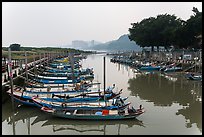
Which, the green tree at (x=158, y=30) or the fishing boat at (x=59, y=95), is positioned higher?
the green tree at (x=158, y=30)

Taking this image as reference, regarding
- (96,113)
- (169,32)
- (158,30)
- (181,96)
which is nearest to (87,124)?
(96,113)

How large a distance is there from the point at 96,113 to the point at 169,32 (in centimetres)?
5151

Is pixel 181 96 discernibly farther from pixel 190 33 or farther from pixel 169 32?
pixel 169 32

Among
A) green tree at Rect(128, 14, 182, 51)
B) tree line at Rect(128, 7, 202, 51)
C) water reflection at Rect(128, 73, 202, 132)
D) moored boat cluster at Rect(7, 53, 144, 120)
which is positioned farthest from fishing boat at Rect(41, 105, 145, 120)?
green tree at Rect(128, 14, 182, 51)

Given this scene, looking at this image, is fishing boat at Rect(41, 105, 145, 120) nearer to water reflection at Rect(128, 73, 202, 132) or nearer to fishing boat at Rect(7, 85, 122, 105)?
fishing boat at Rect(7, 85, 122, 105)

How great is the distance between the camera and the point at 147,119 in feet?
59.2

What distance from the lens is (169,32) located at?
6450 centimetres

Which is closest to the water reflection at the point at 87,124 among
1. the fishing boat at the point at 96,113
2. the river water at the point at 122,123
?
the river water at the point at 122,123

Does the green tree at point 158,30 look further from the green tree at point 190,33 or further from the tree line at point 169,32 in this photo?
the green tree at point 190,33

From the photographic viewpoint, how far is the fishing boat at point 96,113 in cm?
1710

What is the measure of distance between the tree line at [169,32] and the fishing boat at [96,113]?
39327 mm

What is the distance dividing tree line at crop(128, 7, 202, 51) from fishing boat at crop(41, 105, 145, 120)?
39.3 meters

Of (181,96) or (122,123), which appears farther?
(181,96)

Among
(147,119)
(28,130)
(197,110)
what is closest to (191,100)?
(197,110)
